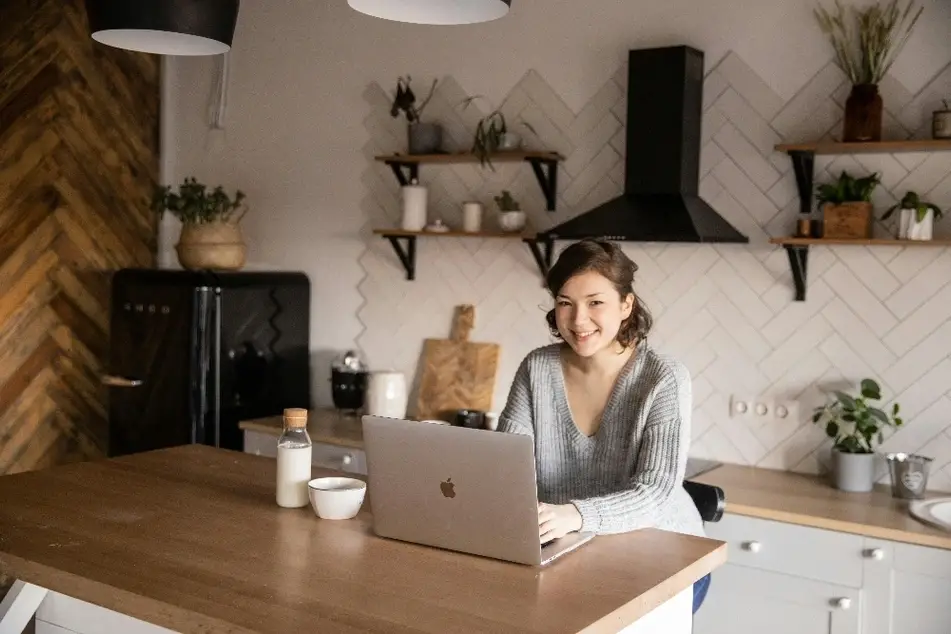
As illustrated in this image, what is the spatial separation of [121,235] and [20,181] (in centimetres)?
57

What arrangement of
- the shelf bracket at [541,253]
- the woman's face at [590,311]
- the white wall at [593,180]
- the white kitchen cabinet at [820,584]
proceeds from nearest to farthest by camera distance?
1. the woman's face at [590,311]
2. the white kitchen cabinet at [820,584]
3. the white wall at [593,180]
4. the shelf bracket at [541,253]

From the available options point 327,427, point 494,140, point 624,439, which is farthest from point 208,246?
point 624,439

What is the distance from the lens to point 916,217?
310 cm

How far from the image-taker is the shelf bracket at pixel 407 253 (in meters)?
4.27

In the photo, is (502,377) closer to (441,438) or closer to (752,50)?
(752,50)

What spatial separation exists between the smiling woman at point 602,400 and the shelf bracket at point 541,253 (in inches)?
42.5

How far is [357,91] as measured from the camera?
4.45 meters

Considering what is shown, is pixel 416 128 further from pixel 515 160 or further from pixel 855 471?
pixel 855 471

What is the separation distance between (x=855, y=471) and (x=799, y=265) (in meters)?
0.68

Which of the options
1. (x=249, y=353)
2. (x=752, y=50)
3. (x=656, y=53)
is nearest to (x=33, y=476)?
(x=249, y=353)

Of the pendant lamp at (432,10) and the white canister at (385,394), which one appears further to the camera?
the white canister at (385,394)

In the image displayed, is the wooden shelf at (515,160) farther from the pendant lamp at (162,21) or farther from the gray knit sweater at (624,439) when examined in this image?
the pendant lamp at (162,21)

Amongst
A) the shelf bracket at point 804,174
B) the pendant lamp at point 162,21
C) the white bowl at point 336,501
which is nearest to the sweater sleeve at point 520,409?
the white bowl at point 336,501

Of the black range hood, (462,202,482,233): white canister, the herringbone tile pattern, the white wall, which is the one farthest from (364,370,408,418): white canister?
the black range hood
